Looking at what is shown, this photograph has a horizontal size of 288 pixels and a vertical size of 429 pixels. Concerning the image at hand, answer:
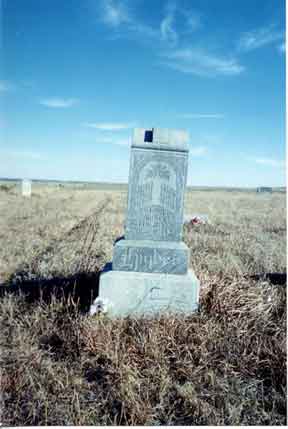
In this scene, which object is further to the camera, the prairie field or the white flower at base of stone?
the white flower at base of stone

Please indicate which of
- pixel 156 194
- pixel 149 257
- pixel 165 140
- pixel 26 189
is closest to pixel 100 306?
pixel 149 257

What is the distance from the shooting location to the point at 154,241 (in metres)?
4.00

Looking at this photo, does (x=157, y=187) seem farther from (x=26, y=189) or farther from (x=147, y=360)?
(x=26, y=189)

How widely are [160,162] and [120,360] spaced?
222 cm

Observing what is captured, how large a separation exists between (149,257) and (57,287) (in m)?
1.46

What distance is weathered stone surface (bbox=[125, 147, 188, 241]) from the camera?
3.88 metres

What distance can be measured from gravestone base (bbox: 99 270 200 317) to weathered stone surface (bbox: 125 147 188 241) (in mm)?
546

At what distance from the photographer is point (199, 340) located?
10.2 feet

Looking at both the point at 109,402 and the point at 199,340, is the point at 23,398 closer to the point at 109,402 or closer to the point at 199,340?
the point at 109,402

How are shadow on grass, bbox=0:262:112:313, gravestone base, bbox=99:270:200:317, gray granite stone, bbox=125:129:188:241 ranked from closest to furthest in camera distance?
1. gravestone base, bbox=99:270:200:317
2. gray granite stone, bbox=125:129:188:241
3. shadow on grass, bbox=0:262:112:313

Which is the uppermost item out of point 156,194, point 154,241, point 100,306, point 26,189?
point 26,189

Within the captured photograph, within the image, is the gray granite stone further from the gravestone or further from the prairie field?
the prairie field

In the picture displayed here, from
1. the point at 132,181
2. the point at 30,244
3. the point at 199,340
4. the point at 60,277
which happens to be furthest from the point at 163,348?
the point at 30,244

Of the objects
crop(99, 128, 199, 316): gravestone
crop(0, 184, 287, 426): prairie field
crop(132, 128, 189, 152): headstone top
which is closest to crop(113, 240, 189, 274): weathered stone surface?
crop(99, 128, 199, 316): gravestone
